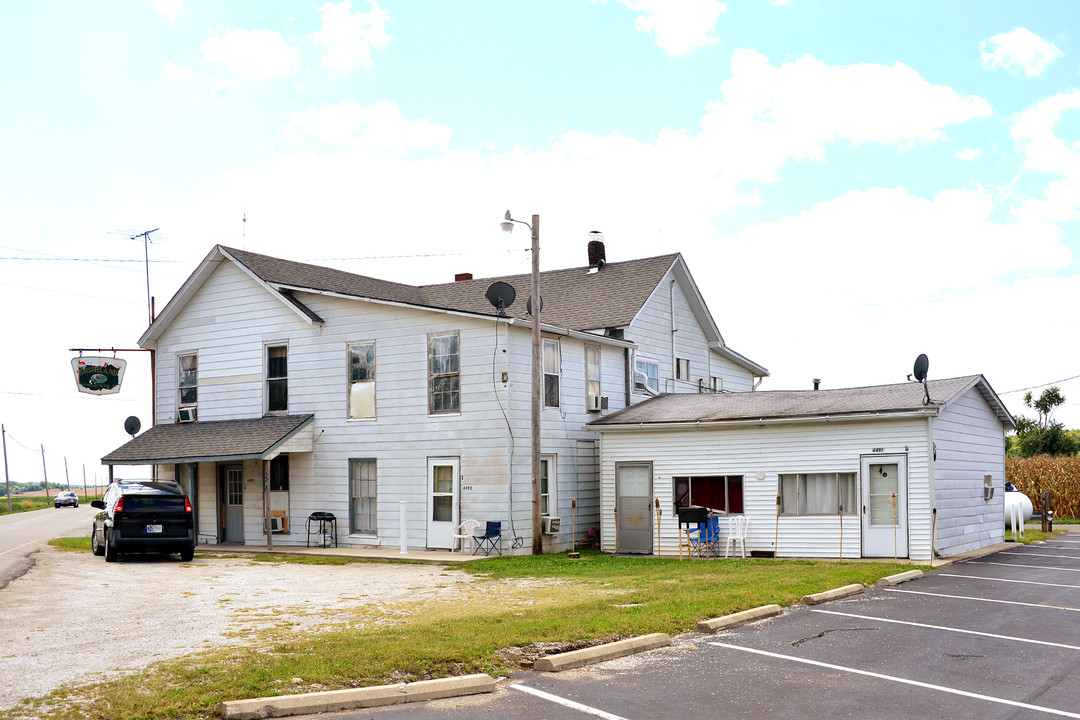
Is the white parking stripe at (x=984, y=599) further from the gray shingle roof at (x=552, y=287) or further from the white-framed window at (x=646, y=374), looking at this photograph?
the gray shingle roof at (x=552, y=287)

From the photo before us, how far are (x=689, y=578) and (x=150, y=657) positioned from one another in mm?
9327

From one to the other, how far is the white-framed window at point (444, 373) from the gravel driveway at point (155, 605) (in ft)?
14.1

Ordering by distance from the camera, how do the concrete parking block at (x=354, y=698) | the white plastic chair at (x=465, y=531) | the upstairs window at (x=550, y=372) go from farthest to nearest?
the upstairs window at (x=550, y=372) → the white plastic chair at (x=465, y=531) → the concrete parking block at (x=354, y=698)

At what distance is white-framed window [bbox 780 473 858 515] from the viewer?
802 inches

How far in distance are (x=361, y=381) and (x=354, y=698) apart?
676 inches

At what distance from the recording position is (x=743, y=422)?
21328mm

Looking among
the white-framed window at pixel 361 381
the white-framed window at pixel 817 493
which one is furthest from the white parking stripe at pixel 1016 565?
the white-framed window at pixel 361 381

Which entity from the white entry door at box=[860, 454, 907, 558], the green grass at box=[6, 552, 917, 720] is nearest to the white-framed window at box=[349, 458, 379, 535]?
the green grass at box=[6, 552, 917, 720]

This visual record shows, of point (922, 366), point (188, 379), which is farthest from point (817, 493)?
point (188, 379)

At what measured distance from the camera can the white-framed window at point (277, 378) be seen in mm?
26031

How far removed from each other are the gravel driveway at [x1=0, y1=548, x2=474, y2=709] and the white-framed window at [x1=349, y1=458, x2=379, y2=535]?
11.4 ft

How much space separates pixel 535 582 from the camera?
16.3 metres

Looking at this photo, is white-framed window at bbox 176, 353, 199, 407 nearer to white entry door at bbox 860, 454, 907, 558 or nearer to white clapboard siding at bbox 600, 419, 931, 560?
white clapboard siding at bbox 600, 419, 931, 560

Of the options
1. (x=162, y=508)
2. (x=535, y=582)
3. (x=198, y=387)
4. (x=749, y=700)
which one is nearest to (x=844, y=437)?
(x=535, y=582)
